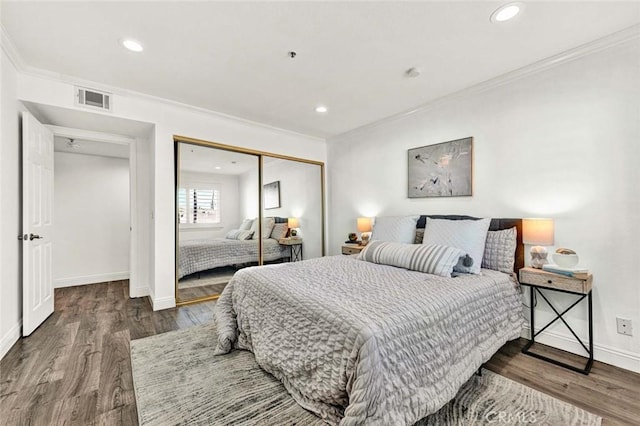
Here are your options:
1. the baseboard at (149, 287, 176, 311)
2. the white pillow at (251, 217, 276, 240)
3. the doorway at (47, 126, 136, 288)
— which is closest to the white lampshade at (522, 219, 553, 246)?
the white pillow at (251, 217, 276, 240)

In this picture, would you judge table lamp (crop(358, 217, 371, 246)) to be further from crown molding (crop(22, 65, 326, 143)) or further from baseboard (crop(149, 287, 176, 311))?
baseboard (crop(149, 287, 176, 311))

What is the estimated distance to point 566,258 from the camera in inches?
80.1

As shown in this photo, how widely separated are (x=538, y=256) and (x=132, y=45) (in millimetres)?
3714

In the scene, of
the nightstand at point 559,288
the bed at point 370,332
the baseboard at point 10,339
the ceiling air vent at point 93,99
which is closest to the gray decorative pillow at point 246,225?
the bed at point 370,332

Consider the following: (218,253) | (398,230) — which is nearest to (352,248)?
(398,230)

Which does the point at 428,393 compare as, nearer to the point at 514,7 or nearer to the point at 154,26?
the point at 514,7

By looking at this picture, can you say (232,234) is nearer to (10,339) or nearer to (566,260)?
(10,339)

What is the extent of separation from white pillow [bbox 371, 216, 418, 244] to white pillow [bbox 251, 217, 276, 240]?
5.45 ft

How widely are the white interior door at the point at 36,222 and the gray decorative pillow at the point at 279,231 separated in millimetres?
2577

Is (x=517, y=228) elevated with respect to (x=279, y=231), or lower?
elevated

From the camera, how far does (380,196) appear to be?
12.7 feet

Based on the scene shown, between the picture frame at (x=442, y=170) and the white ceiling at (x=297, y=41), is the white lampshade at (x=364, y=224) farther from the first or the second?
the white ceiling at (x=297, y=41)

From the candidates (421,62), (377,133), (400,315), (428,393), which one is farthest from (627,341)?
(377,133)

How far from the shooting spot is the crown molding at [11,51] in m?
1.96
